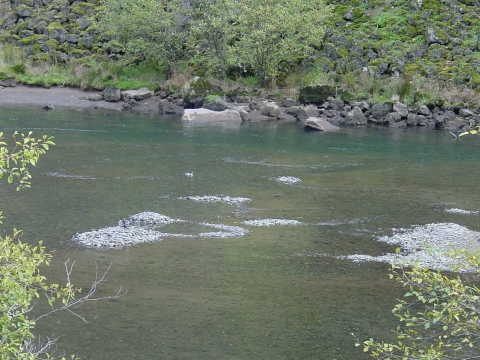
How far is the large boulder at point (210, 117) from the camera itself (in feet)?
144

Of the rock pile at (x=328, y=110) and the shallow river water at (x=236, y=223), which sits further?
the rock pile at (x=328, y=110)

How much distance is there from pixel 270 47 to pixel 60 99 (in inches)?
599

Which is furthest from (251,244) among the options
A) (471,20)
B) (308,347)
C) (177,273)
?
(471,20)

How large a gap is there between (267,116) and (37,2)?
2679 cm

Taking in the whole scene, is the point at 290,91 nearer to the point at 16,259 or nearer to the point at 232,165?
the point at 232,165

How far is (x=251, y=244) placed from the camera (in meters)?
18.6

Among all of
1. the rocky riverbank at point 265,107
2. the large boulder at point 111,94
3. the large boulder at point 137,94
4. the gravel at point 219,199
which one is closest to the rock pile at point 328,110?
the rocky riverbank at point 265,107

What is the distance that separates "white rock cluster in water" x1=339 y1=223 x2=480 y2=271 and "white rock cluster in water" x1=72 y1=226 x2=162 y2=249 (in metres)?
5.13

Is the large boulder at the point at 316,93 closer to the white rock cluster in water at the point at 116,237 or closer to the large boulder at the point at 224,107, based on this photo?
the large boulder at the point at 224,107

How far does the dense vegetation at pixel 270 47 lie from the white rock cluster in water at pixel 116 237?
3096 centimetres

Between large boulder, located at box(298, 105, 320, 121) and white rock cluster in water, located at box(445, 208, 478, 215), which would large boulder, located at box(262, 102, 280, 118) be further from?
white rock cluster in water, located at box(445, 208, 478, 215)

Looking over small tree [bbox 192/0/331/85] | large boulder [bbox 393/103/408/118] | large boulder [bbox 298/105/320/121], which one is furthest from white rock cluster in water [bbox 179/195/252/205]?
small tree [bbox 192/0/331/85]

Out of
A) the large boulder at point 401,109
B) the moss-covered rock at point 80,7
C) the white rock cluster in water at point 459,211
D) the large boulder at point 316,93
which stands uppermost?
the moss-covered rock at point 80,7

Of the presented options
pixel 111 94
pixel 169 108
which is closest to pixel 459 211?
pixel 169 108
